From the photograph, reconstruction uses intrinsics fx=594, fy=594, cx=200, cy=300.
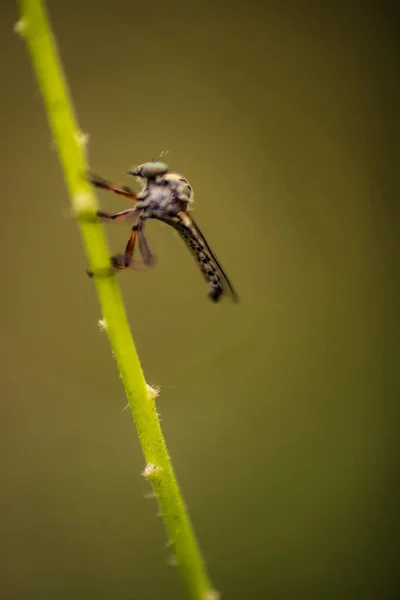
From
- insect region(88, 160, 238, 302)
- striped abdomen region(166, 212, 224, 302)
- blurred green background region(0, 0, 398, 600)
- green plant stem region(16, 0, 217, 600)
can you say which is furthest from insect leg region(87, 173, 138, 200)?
blurred green background region(0, 0, 398, 600)

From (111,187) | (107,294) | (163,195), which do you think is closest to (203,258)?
(163,195)

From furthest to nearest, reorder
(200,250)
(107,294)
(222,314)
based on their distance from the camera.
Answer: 1. (222,314)
2. (200,250)
3. (107,294)

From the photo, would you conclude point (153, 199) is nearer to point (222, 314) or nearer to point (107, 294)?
point (107, 294)

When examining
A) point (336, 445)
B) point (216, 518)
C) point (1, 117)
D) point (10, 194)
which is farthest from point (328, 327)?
point (1, 117)

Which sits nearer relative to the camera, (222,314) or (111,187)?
(111,187)

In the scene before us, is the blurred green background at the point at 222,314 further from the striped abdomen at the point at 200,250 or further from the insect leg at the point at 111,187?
the insect leg at the point at 111,187
